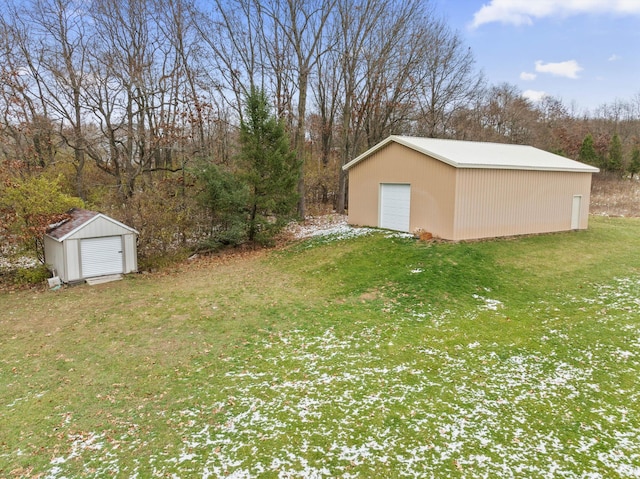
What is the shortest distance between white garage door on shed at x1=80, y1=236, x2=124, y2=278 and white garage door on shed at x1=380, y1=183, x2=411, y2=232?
9.63 metres

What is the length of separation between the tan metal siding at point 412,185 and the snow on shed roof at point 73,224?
891 centimetres

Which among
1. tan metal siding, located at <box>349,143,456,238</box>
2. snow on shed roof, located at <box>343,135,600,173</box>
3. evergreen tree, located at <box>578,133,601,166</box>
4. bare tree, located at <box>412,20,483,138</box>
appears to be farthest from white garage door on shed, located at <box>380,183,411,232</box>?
evergreen tree, located at <box>578,133,601,166</box>

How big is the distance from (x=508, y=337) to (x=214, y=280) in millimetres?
8035

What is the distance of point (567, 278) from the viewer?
10281 millimetres

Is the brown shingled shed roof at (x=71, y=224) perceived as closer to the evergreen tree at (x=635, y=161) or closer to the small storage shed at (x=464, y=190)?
the small storage shed at (x=464, y=190)

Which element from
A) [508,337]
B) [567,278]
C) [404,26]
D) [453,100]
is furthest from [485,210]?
[453,100]

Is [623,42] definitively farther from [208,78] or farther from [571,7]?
[208,78]

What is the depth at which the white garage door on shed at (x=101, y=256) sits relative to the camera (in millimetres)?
11594

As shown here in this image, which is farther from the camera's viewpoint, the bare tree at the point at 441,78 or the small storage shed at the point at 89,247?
the bare tree at the point at 441,78

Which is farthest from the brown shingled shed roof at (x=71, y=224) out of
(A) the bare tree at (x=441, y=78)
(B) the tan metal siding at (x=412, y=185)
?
(A) the bare tree at (x=441, y=78)


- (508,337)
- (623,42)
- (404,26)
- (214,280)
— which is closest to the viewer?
(508,337)

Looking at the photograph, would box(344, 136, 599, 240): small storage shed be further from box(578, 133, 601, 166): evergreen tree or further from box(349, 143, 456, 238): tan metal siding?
box(578, 133, 601, 166): evergreen tree

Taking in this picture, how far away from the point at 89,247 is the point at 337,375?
9463 millimetres

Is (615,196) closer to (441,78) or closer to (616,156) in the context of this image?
(616,156)
